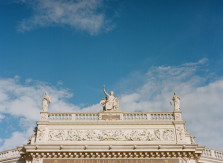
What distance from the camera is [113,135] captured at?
80.4 feet

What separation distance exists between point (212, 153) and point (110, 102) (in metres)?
10.2

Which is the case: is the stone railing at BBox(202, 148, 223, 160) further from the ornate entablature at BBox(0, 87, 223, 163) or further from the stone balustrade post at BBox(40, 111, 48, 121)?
the stone balustrade post at BBox(40, 111, 48, 121)

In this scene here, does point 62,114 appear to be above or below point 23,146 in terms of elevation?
above

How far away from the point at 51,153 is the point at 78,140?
2.60m

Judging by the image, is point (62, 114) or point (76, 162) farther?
point (62, 114)

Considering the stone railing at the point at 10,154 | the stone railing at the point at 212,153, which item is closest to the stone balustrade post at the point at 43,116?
the stone railing at the point at 10,154

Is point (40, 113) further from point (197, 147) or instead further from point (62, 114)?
point (197, 147)

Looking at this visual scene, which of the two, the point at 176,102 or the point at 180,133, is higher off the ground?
the point at 176,102

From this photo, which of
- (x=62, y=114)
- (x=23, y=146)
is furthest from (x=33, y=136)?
(x=62, y=114)

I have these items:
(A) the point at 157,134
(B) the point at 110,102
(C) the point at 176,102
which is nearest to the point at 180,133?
(A) the point at 157,134

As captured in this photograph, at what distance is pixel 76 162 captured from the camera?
2280 centimetres

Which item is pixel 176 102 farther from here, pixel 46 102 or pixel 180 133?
pixel 46 102

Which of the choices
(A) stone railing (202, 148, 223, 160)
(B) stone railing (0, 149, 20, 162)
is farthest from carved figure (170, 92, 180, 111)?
(B) stone railing (0, 149, 20, 162)

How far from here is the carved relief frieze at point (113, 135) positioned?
80.0ft
